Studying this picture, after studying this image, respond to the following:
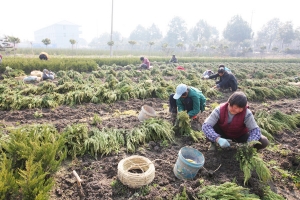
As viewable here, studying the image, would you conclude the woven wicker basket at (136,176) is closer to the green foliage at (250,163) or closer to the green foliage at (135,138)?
the green foliage at (135,138)

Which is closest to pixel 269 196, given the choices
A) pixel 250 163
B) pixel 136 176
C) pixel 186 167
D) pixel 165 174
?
pixel 250 163

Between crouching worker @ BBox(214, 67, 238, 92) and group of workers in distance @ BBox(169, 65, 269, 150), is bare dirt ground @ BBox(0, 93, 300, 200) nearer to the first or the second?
group of workers in distance @ BBox(169, 65, 269, 150)

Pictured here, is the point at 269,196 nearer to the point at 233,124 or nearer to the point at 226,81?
the point at 233,124

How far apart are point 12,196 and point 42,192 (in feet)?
1.87

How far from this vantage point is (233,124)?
3.44 m

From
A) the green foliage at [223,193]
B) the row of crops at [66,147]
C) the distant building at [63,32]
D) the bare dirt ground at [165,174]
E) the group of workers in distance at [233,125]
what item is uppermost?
the distant building at [63,32]

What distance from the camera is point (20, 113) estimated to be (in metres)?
5.53

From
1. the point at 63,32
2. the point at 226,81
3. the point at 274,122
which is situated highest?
the point at 63,32

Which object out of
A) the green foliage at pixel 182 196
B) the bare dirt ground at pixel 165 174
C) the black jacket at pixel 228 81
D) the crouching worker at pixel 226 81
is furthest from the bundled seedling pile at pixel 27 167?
the black jacket at pixel 228 81

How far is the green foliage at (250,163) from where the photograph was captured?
9.41 feet

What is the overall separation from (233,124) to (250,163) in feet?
2.25

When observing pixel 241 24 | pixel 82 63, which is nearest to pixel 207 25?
pixel 241 24

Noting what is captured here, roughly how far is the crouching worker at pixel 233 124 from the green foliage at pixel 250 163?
9.1 inches

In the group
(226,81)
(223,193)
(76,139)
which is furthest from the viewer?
(226,81)
